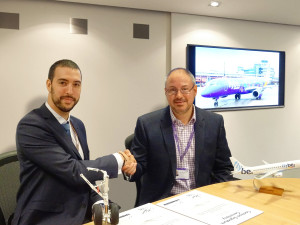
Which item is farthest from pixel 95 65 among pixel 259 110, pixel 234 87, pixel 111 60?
pixel 259 110

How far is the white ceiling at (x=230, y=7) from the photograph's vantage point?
316 centimetres

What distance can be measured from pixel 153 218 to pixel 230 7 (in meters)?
2.91

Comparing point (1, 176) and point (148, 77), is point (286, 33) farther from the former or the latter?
point (1, 176)

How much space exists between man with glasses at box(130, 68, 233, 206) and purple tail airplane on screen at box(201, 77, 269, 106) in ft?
5.63

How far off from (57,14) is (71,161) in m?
1.99

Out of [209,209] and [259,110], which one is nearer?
[209,209]

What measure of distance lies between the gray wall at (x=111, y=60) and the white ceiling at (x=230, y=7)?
0.14 meters

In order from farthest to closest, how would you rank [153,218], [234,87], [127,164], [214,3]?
[234,87]
[214,3]
[127,164]
[153,218]

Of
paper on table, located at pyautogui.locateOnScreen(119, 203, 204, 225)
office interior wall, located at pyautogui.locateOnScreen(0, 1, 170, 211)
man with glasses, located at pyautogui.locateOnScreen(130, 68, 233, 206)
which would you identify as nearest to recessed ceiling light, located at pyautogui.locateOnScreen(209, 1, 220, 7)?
office interior wall, located at pyautogui.locateOnScreen(0, 1, 170, 211)

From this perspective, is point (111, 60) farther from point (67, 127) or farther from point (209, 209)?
point (209, 209)

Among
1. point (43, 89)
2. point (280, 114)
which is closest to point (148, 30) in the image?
point (43, 89)

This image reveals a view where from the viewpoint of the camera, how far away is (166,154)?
217 centimetres

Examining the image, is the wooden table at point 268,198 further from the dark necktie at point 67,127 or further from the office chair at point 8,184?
the office chair at point 8,184

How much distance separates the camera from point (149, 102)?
11.8 feet
